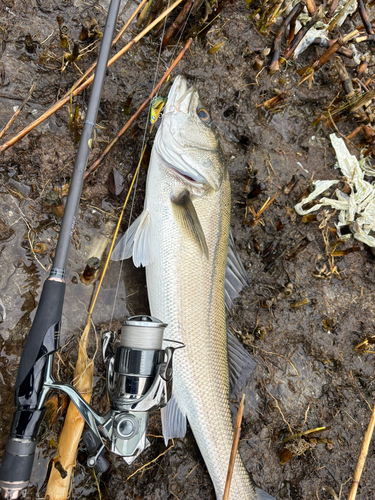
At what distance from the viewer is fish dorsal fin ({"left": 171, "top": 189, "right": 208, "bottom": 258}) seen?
279 cm

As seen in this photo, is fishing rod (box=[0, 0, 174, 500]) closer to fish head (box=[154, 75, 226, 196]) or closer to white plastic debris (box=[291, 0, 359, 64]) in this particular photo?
fish head (box=[154, 75, 226, 196])

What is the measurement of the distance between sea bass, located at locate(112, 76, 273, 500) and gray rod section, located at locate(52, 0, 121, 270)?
0.72 metres

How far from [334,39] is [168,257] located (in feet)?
10.3

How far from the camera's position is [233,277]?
3070 mm

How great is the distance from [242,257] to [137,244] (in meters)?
1.10

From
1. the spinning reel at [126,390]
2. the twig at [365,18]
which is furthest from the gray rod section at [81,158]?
the twig at [365,18]

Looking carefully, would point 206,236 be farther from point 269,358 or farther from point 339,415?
point 339,415

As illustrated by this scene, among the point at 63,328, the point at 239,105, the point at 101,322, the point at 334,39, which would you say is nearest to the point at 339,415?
the point at 101,322

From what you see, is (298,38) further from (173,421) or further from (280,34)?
(173,421)

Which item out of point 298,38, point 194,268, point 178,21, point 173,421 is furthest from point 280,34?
point 173,421

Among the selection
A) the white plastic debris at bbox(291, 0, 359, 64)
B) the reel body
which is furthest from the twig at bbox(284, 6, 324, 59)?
the reel body

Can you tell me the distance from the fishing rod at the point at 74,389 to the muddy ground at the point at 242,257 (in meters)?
0.71

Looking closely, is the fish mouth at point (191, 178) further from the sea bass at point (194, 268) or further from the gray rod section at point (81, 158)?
the gray rod section at point (81, 158)

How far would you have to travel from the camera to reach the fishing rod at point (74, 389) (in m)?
1.79
